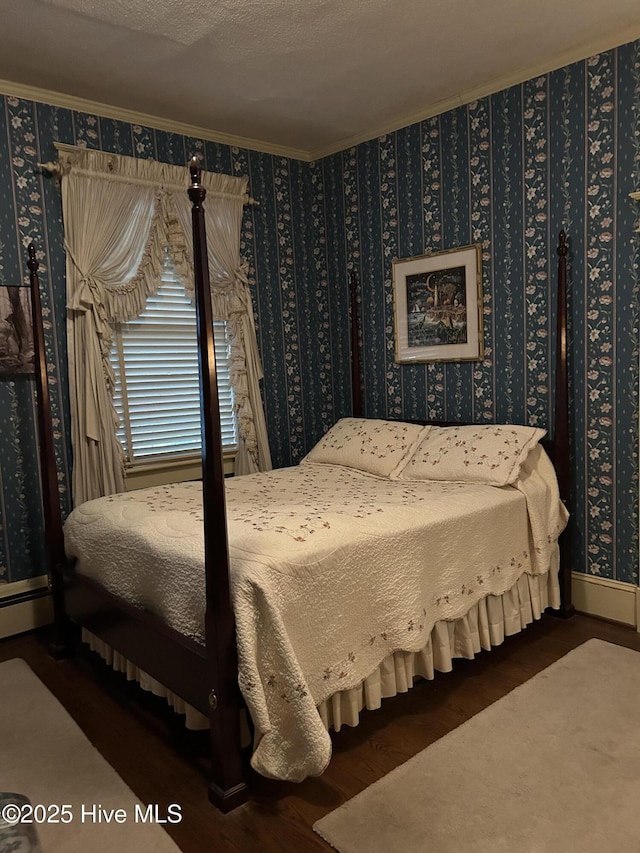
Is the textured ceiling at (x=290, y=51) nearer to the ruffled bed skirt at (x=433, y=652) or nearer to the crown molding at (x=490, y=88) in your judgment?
the crown molding at (x=490, y=88)

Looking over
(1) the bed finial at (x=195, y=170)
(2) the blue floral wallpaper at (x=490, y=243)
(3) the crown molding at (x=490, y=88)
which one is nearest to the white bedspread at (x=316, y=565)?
(2) the blue floral wallpaper at (x=490, y=243)

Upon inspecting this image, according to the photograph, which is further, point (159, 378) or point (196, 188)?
point (159, 378)

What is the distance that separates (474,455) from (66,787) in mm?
2174

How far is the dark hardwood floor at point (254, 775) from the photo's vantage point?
185 cm

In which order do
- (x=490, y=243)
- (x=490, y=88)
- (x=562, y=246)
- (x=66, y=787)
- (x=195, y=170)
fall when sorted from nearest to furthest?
(x=195, y=170) < (x=66, y=787) < (x=562, y=246) < (x=490, y=88) < (x=490, y=243)

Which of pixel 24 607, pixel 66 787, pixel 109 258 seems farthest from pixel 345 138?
pixel 66 787

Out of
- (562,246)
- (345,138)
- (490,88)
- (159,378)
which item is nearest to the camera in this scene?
(562,246)

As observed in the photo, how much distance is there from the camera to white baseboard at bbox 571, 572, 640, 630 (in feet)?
10.0

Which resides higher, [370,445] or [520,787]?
[370,445]

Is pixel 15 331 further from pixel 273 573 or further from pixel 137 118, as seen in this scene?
pixel 273 573

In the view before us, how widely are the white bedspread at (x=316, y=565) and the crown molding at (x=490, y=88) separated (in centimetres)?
192

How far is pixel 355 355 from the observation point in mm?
4227

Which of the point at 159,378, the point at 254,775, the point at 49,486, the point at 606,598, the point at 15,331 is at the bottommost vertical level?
the point at 254,775

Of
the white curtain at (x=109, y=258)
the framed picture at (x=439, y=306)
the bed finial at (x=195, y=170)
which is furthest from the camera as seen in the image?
the framed picture at (x=439, y=306)
